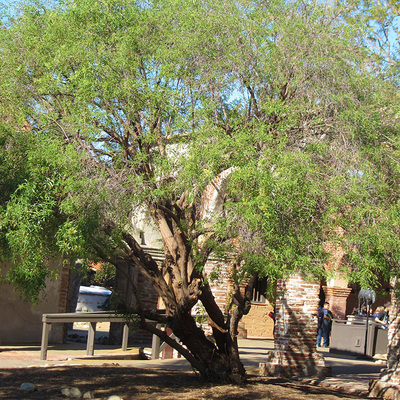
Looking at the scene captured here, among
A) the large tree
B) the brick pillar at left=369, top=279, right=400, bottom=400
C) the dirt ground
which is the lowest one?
the dirt ground

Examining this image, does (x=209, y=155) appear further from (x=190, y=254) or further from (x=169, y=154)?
(x=190, y=254)

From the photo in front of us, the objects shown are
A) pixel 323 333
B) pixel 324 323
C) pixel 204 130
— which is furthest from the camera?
pixel 323 333

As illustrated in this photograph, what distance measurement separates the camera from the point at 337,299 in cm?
2270

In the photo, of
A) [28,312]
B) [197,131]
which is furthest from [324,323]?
[197,131]

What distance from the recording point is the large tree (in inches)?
307

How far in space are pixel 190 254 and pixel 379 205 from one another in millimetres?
3019

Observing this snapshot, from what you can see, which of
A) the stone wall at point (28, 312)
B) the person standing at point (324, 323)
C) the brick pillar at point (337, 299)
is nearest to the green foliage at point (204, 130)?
the stone wall at point (28, 312)

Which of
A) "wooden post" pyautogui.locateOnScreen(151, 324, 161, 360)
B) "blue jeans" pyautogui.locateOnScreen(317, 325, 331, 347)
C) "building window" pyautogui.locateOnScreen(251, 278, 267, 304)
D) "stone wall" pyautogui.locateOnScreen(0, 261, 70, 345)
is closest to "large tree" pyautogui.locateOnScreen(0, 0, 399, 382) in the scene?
"wooden post" pyautogui.locateOnScreen(151, 324, 161, 360)

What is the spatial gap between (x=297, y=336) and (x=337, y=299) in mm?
11436

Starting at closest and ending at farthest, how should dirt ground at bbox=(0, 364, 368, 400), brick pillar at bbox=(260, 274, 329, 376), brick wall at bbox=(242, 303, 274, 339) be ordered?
dirt ground at bbox=(0, 364, 368, 400), brick pillar at bbox=(260, 274, 329, 376), brick wall at bbox=(242, 303, 274, 339)

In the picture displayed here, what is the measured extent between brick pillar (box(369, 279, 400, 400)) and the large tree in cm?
218

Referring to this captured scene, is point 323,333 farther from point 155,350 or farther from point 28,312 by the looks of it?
point 28,312

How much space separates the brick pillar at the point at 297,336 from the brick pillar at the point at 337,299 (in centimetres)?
1089

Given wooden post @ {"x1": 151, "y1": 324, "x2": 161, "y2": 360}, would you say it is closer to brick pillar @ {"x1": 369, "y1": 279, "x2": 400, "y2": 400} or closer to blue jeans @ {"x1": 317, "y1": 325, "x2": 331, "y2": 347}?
brick pillar @ {"x1": 369, "y1": 279, "x2": 400, "y2": 400}
